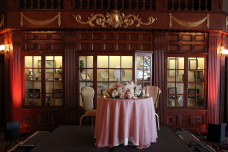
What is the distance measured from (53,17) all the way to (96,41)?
4.34 ft

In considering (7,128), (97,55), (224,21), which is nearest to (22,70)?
(7,128)

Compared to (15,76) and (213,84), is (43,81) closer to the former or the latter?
(15,76)

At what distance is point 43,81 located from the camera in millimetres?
5680

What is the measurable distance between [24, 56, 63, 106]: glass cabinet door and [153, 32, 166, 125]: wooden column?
2.69 meters

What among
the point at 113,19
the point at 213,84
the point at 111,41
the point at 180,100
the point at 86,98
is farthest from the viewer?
the point at 180,100

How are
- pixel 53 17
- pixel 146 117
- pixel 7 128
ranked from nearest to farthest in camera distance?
pixel 146 117, pixel 7 128, pixel 53 17

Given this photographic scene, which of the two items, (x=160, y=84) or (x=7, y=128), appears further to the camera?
(x=160, y=84)

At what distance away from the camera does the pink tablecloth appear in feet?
11.5

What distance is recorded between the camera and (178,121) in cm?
566

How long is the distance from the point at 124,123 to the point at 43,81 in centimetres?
316

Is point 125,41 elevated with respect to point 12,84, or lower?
elevated

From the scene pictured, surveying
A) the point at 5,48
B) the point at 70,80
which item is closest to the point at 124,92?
the point at 70,80

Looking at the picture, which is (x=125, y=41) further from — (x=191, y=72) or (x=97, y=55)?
(x=191, y=72)

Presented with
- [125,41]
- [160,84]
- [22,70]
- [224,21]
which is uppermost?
[224,21]
